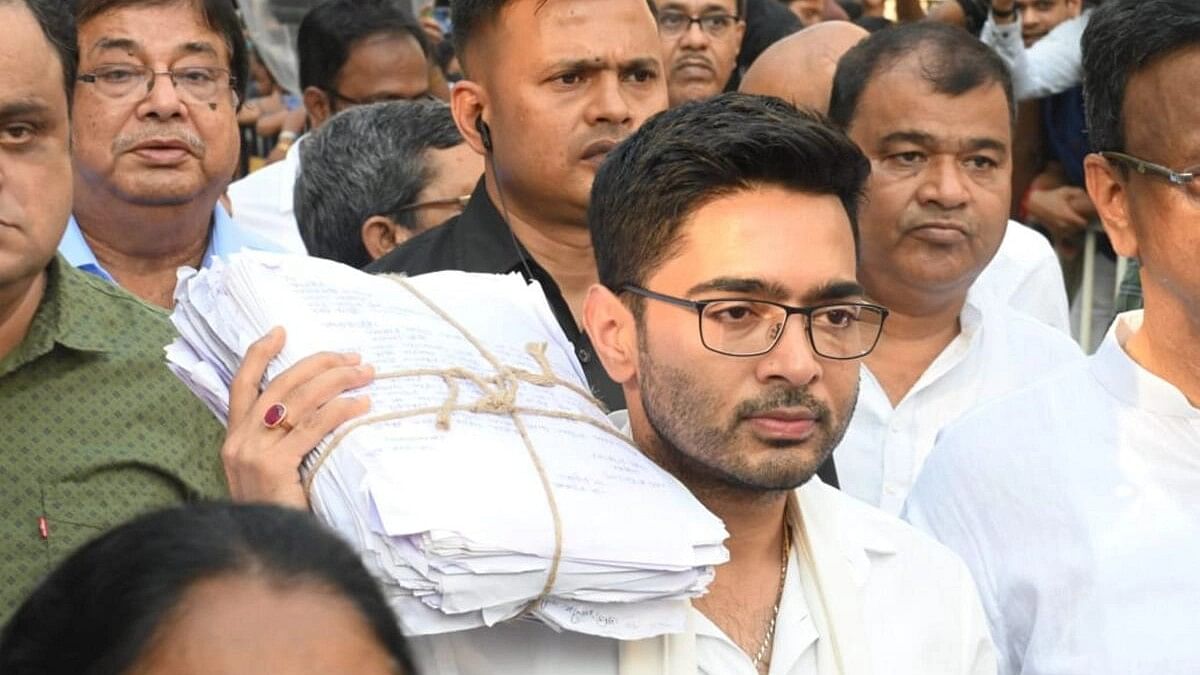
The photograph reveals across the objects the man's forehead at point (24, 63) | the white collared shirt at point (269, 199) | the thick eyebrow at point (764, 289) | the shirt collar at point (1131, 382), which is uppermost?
the man's forehead at point (24, 63)

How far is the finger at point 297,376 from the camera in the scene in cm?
257

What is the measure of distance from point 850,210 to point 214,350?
0.95 meters

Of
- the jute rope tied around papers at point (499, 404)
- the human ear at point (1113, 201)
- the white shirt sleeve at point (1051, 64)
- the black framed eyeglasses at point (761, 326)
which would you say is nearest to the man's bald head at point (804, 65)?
the human ear at point (1113, 201)

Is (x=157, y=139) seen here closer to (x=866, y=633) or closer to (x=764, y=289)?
(x=764, y=289)

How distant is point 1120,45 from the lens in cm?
341

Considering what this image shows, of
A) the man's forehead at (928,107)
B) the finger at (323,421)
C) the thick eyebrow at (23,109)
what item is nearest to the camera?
Answer: the finger at (323,421)

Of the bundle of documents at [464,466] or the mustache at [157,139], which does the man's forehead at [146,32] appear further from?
the bundle of documents at [464,466]

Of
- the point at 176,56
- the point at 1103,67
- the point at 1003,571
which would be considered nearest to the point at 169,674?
the point at 1003,571

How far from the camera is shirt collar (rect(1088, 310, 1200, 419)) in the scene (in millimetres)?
3297

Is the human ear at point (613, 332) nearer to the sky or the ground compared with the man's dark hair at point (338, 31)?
nearer to the sky

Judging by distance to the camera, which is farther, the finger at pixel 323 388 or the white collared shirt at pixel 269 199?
the white collared shirt at pixel 269 199

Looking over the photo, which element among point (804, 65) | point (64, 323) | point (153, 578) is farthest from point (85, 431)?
point (804, 65)

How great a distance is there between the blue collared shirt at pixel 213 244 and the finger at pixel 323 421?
186 cm

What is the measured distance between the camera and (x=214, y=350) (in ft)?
9.08
